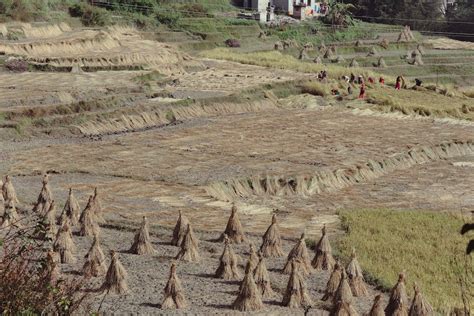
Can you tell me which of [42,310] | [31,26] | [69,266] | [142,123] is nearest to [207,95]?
[142,123]

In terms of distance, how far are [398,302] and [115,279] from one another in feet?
12.1

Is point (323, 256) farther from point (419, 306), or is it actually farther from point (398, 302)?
point (419, 306)

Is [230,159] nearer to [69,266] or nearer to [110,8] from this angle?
[69,266]

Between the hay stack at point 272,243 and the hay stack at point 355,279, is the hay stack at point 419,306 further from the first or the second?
the hay stack at point 272,243

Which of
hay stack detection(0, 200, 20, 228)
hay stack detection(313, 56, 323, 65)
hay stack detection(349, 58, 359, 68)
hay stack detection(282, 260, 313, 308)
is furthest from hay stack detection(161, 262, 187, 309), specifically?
hay stack detection(313, 56, 323, 65)

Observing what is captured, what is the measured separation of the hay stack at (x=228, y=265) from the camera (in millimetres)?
11469

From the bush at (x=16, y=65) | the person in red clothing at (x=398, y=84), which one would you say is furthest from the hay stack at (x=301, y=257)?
the person in red clothing at (x=398, y=84)

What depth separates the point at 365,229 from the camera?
14.5 m

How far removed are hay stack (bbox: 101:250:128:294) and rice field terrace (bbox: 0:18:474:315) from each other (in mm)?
20

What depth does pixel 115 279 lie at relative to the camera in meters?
10.6

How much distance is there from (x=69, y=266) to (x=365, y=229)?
551 cm

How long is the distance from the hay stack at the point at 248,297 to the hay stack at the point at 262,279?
0.43 meters

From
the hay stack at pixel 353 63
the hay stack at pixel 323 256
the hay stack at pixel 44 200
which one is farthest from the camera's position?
the hay stack at pixel 353 63

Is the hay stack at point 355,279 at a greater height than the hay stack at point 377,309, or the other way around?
the hay stack at point 377,309
